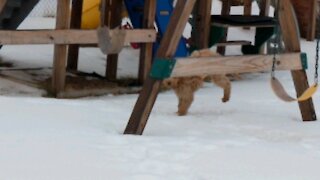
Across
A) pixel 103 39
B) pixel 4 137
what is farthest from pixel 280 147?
pixel 103 39

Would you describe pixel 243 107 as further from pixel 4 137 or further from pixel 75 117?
pixel 4 137

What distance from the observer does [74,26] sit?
34.3 ft

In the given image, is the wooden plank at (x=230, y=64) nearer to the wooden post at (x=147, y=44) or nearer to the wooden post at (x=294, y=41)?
the wooden post at (x=294, y=41)

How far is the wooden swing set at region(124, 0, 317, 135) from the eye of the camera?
5043mm

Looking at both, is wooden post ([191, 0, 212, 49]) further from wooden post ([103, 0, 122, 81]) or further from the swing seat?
wooden post ([103, 0, 122, 81])

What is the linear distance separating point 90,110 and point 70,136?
155 centimetres

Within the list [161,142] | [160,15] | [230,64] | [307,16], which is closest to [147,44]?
[160,15]

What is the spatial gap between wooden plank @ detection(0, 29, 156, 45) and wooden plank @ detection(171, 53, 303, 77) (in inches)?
127

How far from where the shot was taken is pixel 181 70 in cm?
519

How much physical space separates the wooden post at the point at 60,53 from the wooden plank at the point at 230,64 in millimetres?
3374

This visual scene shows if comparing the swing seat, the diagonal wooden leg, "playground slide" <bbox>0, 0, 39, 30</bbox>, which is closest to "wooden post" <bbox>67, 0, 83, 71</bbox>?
"playground slide" <bbox>0, 0, 39, 30</bbox>

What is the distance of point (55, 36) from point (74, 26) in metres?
2.39

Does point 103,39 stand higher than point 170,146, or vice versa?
point 103,39

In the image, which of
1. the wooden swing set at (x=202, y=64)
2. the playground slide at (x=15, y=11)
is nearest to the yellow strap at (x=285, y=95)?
the wooden swing set at (x=202, y=64)
